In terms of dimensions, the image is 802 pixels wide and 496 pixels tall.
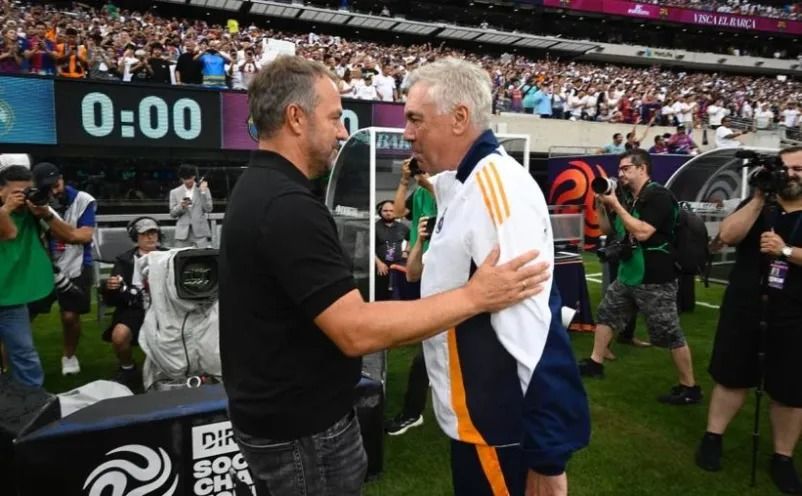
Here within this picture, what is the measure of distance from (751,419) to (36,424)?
4.81m

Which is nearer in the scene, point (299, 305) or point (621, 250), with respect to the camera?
point (299, 305)

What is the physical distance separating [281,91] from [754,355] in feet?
10.7

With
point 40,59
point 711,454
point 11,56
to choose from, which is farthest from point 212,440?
point 11,56

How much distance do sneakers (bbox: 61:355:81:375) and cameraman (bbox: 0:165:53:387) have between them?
1.29 m

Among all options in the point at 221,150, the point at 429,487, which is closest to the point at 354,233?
the point at 429,487

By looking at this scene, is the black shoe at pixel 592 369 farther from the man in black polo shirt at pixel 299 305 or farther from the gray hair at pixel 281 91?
the gray hair at pixel 281 91

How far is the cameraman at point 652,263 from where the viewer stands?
4738 millimetres

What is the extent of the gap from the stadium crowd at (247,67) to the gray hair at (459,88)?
273cm

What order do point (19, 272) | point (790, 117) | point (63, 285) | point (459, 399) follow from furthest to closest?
point (790, 117) → point (63, 285) → point (19, 272) → point (459, 399)

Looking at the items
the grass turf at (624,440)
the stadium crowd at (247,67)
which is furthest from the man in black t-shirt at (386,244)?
the stadium crowd at (247,67)

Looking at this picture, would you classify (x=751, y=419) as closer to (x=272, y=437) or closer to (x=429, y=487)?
(x=429, y=487)

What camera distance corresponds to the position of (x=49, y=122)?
9328mm

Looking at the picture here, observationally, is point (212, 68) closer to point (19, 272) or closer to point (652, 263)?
point (19, 272)

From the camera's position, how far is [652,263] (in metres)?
4.77
